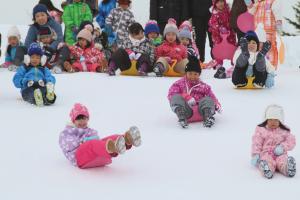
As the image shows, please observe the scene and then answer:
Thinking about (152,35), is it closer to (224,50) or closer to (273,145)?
(224,50)

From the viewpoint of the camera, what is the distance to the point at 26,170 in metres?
6.10

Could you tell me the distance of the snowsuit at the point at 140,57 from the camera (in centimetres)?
1186

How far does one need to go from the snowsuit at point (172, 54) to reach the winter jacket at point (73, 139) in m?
5.68

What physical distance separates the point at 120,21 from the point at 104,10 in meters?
1.24

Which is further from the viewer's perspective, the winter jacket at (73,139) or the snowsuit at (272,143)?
the winter jacket at (73,139)

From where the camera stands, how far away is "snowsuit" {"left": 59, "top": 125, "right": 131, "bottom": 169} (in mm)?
5867

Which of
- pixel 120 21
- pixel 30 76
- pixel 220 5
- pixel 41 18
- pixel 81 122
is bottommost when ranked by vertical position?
pixel 30 76

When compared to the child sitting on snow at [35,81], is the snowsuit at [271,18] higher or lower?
higher

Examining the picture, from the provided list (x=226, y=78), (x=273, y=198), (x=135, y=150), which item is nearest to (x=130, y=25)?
(x=226, y=78)

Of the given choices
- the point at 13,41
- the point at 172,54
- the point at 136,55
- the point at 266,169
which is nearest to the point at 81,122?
the point at 266,169

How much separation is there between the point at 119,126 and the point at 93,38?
216 inches

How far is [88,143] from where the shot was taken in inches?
233

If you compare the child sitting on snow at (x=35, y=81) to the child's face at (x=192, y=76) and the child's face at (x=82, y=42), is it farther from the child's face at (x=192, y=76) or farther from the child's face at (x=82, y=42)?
the child's face at (x=82, y=42)

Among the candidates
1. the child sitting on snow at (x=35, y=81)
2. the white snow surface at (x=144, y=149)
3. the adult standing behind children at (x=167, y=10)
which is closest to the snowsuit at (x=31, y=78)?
the child sitting on snow at (x=35, y=81)
